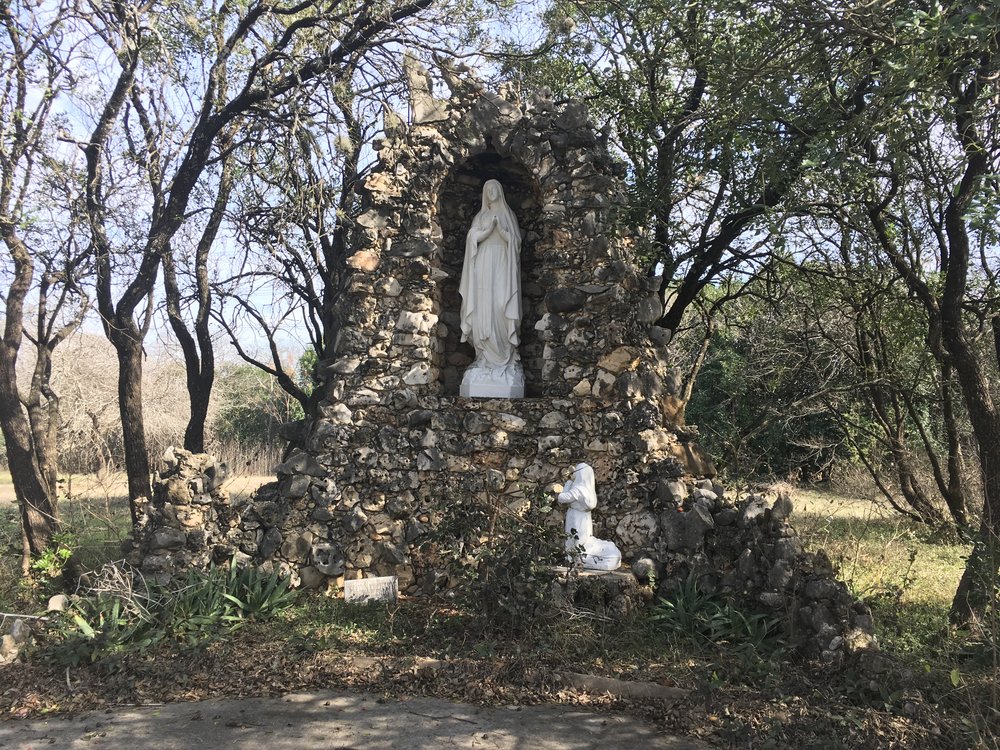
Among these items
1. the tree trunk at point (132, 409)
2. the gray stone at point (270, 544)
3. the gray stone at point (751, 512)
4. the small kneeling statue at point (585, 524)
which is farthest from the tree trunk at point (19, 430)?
the gray stone at point (751, 512)

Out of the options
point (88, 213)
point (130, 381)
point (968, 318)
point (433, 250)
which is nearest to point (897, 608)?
point (968, 318)

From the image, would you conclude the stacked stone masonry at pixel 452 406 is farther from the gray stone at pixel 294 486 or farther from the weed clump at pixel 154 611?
the weed clump at pixel 154 611

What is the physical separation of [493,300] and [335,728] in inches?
175

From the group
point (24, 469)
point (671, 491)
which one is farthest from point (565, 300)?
point (24, 469)

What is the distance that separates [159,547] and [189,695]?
1.66 m

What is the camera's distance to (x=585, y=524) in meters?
5.92

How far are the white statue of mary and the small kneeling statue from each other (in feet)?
5.09

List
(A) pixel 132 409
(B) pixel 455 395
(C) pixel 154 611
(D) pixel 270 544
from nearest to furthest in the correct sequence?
(C) pixel 154 611
(D) pixel 270 544
(B) pixel 455 395
(A) pixel 132 409

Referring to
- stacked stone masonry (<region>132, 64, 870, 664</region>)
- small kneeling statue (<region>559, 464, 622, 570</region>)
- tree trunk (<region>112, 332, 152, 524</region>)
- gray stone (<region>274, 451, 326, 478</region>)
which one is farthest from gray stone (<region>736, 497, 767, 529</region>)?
tree trunk (<region>112, 332, 152, 524</region>)

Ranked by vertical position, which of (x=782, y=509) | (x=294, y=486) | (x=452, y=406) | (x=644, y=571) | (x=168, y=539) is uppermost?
(x=452, y=406)

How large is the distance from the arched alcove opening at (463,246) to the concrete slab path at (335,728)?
149 inches

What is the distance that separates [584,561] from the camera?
226 inches

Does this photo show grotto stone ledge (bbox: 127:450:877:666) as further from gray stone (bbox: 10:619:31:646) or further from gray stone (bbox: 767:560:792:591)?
Answer: gray stone (bbox: 10:619:31:646)

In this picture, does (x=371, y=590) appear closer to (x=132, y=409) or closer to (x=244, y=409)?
(x=132, y=409)
